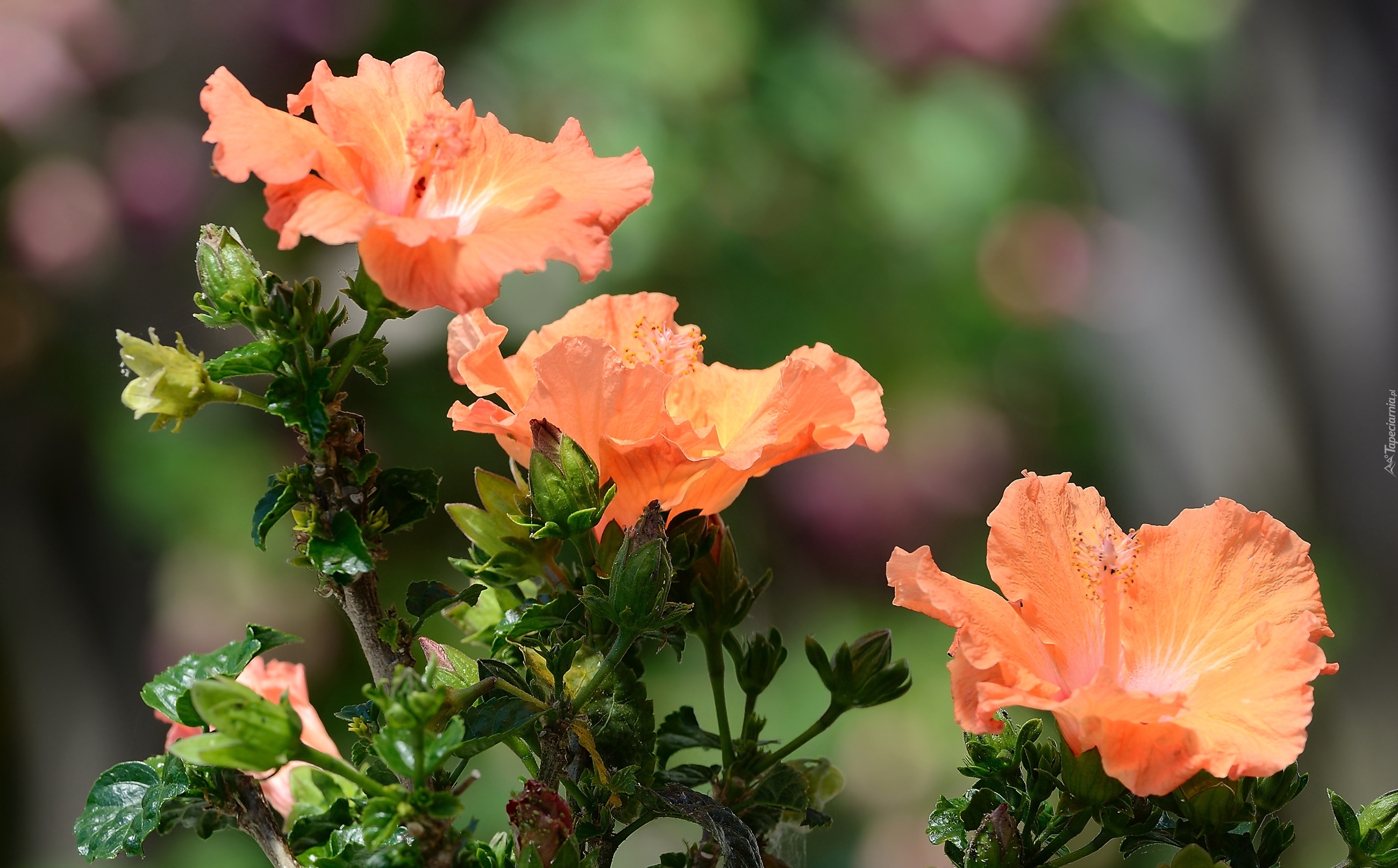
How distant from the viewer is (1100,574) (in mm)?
365

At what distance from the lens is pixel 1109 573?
36 cm

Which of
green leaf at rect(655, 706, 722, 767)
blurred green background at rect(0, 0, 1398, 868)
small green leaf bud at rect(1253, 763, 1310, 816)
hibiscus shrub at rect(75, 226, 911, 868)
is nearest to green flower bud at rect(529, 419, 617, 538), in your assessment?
hibiscus shrub at rect(75, 226, 911, 868)

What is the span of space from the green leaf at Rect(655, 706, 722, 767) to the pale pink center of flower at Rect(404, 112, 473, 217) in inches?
7.9

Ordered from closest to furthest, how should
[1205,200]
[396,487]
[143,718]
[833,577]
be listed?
[396,487] < [143,718] < [833,577] < [1205,200]

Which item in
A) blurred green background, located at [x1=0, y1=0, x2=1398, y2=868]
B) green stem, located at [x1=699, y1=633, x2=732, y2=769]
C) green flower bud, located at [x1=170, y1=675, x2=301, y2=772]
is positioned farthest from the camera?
blurred green background, located at [x1=0, y1=0, x2=1398, y2=868]

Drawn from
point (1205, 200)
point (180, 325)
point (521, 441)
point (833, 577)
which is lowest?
point (833, 577)

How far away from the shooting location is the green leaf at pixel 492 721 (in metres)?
0.32

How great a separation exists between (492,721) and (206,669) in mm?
100

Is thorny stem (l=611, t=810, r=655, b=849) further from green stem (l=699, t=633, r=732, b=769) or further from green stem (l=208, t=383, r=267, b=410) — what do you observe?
green stem (l=208, t=383, r=267, b=410)

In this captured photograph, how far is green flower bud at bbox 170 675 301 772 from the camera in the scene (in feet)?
0.94

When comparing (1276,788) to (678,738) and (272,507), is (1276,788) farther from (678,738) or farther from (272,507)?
(272,507)

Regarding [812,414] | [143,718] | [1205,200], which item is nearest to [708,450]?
[812,414]

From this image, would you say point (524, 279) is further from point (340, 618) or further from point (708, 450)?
point (708, 450)

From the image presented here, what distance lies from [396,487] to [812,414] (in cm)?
13
